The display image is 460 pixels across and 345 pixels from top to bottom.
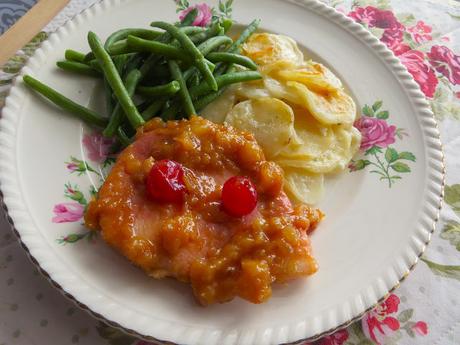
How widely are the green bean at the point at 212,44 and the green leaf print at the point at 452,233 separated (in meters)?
2.19

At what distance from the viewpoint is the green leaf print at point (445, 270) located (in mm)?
3070

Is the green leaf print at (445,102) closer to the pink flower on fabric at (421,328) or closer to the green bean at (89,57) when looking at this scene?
the pink flower on fabric at (421,328)

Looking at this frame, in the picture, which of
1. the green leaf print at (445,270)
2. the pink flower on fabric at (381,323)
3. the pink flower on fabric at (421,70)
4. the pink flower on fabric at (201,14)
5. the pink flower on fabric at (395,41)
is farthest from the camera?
the pink flower on fabric at (395,41)

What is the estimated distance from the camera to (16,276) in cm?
280

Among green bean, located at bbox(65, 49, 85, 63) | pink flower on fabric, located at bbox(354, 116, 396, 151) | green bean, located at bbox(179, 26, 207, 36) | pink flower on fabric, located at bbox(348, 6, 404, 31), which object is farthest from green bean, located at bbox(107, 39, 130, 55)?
pink flower on fabric, located at bbox(348, 6, 404, 31)

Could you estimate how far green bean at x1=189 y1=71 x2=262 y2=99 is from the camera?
3.57 m

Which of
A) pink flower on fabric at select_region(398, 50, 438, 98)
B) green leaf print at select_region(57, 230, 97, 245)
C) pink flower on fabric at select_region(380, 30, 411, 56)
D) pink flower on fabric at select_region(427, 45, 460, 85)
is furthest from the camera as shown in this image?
pink flower on fabric at select_region(380, 30, 411, 56)

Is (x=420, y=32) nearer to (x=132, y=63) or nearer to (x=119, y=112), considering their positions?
(x=132, y=63)

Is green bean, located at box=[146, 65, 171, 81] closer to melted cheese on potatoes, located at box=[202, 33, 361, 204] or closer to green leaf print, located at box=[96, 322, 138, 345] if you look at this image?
melted cheese on potatoes, located at box=[202, 33, 361, 204]

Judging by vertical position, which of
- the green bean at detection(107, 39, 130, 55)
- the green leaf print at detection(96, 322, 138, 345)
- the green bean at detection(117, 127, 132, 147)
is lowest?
the green leaf print at detection(96, 322, 138, 345)

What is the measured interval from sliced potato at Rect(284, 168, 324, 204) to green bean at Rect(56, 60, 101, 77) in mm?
1629

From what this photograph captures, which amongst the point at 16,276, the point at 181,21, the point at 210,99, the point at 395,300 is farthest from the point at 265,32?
the point at 16,276

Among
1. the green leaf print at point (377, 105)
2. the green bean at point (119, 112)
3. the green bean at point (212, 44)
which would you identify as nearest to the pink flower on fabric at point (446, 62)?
the green leaf print at point (377, 105)

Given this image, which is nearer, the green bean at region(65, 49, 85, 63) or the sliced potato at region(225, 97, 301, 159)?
the sliced potato at region(225, 97, 301, 159)
